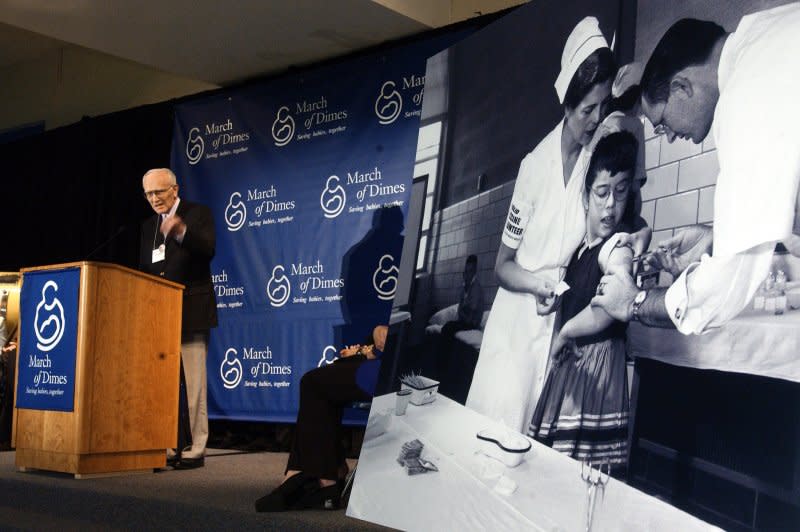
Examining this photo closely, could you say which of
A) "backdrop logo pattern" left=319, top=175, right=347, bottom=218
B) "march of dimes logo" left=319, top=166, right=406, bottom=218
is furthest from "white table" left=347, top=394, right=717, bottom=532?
"backdrop logo pattern" left=319, top=175, right=347, bottom=218

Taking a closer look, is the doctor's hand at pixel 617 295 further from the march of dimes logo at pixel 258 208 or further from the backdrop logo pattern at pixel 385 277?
the march of dimes logo at pixel 258 208

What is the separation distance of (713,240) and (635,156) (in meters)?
0.26

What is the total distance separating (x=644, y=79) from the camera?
65.7 inches

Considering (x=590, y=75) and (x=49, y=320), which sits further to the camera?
(x=49, y=320)

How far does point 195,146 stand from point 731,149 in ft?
18.0

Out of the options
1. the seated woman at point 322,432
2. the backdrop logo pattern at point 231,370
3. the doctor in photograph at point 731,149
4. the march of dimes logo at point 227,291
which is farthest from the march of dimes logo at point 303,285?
the doctor in photograph at point 731,149

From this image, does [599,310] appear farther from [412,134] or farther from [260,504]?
[412,134]

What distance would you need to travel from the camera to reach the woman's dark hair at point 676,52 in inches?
60.6

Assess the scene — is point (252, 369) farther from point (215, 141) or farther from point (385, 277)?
point (215, 141)

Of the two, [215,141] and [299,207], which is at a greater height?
[215,141]

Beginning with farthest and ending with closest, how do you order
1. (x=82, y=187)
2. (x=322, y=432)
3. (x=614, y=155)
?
1. (x=82, y=187)
2. (x=322, y=432)
3. (x=614, y=155)

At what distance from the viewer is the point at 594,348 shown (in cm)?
168

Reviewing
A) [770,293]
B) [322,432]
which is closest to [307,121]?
[322,432]

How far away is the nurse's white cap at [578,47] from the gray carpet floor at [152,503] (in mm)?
1324
